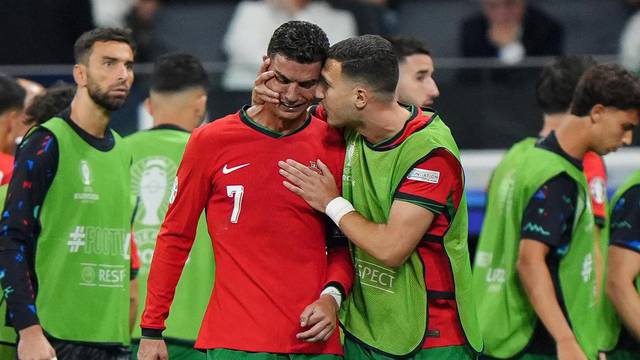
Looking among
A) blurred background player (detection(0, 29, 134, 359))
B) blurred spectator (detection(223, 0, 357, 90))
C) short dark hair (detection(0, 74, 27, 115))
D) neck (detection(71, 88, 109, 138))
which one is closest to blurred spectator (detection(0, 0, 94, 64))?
blurred spectator (detection(223, 0, 357, 90))

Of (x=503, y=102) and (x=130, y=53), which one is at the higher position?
(x=130, y=53)

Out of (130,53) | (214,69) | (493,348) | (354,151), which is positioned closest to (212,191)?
(354,151)

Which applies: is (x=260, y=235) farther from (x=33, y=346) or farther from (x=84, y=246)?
(x=84, y=246)

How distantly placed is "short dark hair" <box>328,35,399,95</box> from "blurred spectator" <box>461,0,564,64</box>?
19.9ft

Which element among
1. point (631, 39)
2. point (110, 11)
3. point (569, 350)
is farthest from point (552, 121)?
point (110, 11)

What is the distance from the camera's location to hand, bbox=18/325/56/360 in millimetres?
5285

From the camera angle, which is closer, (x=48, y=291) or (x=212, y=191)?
(x=212, y=191)

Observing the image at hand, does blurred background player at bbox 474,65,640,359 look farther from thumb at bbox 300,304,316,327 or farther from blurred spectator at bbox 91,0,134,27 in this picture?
blurred spectator at bbox 91,0,134,27

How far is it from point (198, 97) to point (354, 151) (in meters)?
2.28

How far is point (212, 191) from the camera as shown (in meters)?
4.93

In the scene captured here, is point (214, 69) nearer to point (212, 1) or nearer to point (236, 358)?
point (212, 1)

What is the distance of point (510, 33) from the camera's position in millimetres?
10891

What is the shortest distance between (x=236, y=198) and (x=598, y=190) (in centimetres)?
239

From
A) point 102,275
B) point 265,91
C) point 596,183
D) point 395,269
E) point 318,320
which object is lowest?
point 102,275
